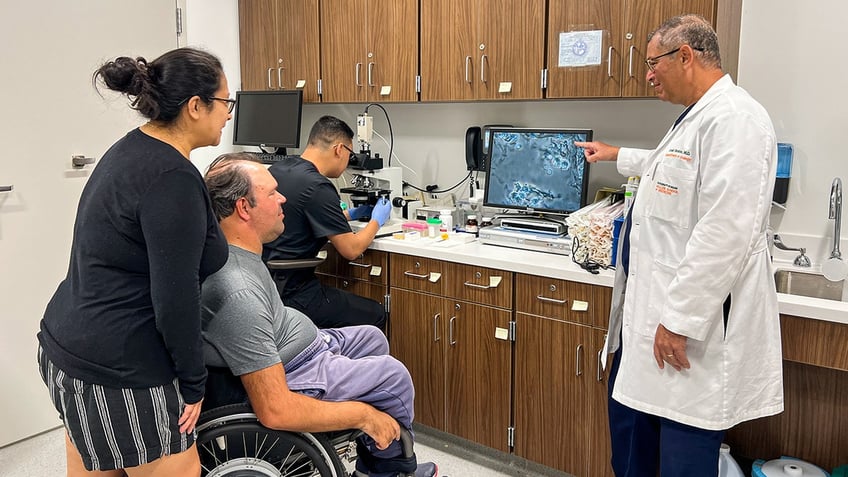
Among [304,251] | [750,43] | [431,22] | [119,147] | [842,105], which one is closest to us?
[119,147]

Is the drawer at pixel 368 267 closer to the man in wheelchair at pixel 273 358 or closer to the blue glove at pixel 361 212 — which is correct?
the blue glove at pixel 361 212

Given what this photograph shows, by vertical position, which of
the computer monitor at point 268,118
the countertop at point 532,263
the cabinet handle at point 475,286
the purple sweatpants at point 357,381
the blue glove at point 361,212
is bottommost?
the purple sweatpants at point 357,381

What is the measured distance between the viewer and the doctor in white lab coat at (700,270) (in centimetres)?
170

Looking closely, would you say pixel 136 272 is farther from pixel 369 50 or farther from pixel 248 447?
pixel 369 50

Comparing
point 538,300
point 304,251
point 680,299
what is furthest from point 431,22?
point 680,299

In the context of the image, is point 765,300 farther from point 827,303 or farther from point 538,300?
point 538,300

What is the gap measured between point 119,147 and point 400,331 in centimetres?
161

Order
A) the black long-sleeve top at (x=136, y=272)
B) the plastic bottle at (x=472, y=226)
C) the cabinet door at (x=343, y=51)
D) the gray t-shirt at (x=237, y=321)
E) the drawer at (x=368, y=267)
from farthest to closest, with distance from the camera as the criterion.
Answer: the cabinet door at (x=343, y=51) < the plastic bottle at (x=472, y=226) < the drawer at (x=368, y=267) < the gray t-shirt at (x=237, y=321) < the black long-sleeve top at (x=136, y=272)

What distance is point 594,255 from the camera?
7.73 ft

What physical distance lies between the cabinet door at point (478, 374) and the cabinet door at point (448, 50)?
3.28ft

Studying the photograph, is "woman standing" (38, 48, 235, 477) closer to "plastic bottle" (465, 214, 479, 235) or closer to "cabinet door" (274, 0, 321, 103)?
"plastic bottle" (465, 214, 479, 235)

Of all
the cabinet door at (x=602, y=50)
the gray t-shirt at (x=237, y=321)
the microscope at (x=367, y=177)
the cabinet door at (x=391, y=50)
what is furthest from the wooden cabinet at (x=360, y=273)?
the gray t-shirt at (x=237, y=321)

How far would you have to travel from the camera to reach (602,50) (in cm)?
254

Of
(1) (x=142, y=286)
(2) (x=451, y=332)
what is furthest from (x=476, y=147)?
(1) (x=142, y=286)
